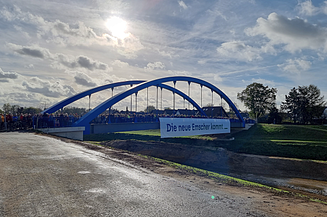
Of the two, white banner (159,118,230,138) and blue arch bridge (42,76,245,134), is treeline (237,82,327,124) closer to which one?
blue arch bridge (42,76,245,134)

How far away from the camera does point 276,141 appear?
3250 cm

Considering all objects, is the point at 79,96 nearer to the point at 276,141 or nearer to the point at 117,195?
the point at 117,195

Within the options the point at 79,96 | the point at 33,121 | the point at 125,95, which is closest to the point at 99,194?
the point at 33,121

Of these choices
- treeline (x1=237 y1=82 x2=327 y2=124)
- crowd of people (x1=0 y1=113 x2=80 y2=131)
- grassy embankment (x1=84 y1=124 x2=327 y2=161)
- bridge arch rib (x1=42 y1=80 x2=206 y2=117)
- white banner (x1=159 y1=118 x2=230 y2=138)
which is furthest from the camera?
treeline (x1=237 y1=82 x2=327 y2=124)

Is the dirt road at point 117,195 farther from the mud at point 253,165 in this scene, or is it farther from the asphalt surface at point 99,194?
the mud at point 253,165

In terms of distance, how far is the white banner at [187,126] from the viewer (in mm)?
21998

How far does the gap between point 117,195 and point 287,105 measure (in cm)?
6008

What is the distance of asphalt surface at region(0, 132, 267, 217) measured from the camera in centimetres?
509

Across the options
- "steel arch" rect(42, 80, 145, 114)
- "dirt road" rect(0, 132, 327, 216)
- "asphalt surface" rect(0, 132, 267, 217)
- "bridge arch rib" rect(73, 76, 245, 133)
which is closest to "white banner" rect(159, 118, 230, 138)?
"bridge arch rib" rect(73, 76, 245, 133)

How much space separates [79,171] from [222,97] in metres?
40.2

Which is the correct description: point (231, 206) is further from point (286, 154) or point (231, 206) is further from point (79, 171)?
point (286, 154)

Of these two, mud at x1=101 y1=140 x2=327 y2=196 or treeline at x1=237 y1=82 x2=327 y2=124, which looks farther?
treeline at x1=237 y1=82 x2=327 y2=124

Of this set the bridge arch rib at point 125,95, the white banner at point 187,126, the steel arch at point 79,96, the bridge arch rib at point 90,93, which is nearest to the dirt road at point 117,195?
the bridge arch rib at point 125,95

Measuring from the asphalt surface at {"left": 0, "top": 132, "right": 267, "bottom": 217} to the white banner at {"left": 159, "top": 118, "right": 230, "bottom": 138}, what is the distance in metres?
12.8
